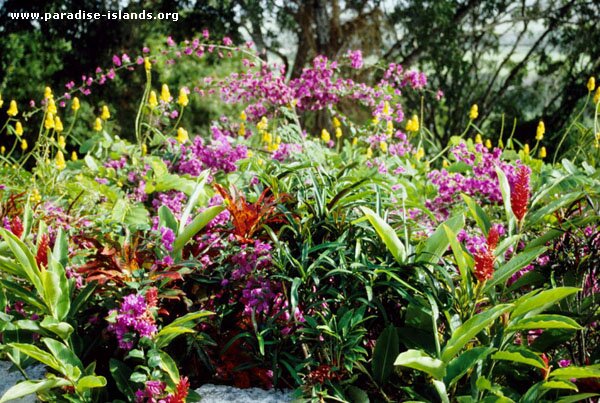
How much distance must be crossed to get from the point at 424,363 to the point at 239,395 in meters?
0.53

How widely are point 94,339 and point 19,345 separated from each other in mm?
289

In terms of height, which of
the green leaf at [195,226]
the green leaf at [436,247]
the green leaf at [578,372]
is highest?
the green leaf at [195,226]

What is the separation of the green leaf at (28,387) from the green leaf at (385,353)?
2.63 feet

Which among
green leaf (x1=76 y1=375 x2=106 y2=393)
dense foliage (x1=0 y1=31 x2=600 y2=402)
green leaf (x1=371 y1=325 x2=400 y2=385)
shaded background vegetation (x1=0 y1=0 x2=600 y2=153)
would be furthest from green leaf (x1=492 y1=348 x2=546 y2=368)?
shaded background vegetation (x1=0 y1=0 x2=600 y2=153)

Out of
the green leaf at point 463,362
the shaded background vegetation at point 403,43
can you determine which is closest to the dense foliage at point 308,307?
the green leaf at point 463,362

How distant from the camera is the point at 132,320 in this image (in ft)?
5.77

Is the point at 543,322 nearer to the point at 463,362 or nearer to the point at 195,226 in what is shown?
the point at 463,362

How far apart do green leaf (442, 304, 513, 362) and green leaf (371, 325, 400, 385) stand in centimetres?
Answer: 16

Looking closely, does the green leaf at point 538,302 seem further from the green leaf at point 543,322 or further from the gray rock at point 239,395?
the gray rock at point 239,395

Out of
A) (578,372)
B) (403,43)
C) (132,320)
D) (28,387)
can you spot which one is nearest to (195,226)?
(132,320)

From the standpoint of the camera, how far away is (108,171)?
3.56 m

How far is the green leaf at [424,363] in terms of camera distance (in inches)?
65.1

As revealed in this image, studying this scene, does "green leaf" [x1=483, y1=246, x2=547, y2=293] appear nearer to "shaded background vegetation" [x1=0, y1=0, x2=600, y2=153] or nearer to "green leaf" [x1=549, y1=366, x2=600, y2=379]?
"green leaf" [x1=549, y1=366, x2=600, y2=379]

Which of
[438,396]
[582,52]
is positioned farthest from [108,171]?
[582,52]
